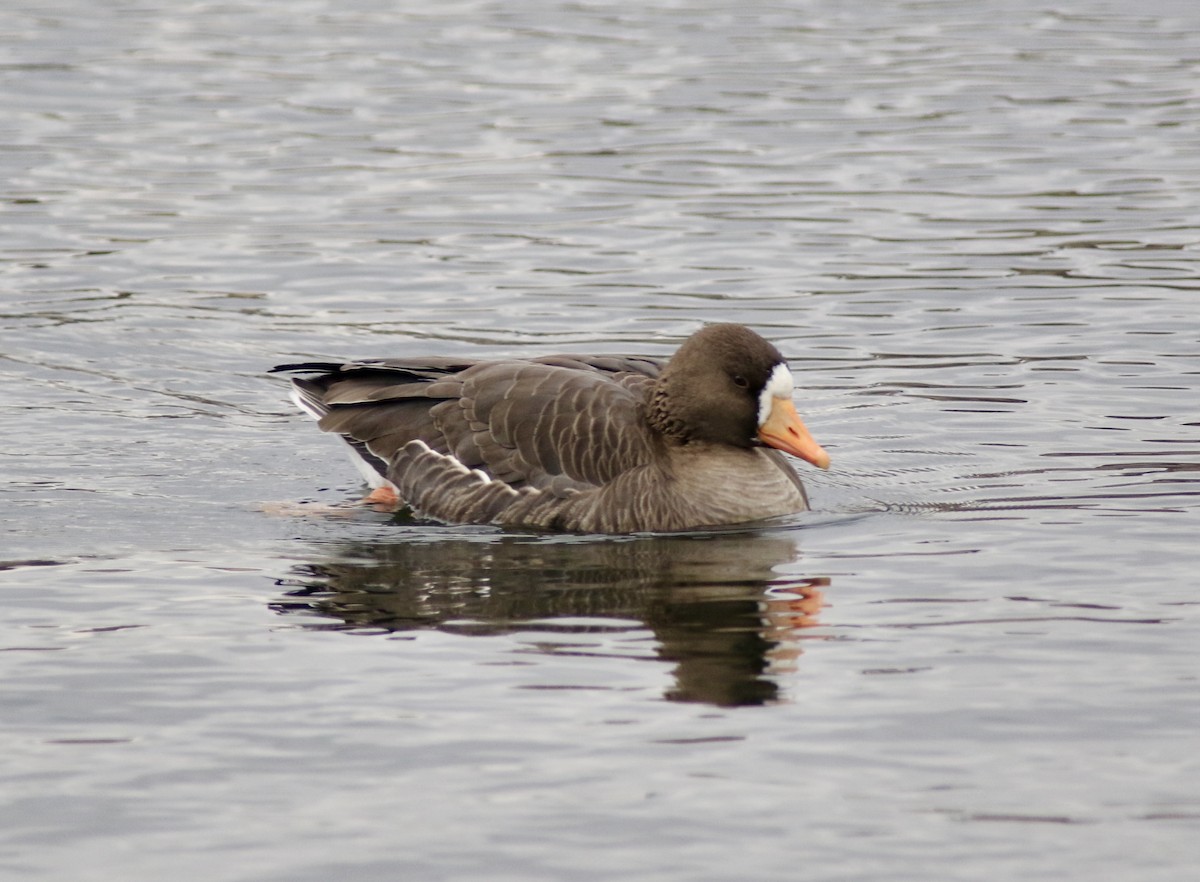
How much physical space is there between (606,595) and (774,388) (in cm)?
213

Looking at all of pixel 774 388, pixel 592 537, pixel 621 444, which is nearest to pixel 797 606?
pixel 592 537

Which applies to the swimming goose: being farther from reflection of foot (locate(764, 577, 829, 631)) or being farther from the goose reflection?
reflection of foot (locate(764, 577, 829, 631))

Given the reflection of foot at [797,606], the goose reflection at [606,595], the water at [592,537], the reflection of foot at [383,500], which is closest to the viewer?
the water at [592,537]

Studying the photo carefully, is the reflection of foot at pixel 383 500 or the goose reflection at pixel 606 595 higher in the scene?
the goose reflection at pixel 606 595

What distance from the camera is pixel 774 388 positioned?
1235 centimetres

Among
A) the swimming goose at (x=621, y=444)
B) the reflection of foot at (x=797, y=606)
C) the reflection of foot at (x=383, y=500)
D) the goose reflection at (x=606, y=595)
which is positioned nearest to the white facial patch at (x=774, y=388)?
the swimming goose at (x=621, y=444)

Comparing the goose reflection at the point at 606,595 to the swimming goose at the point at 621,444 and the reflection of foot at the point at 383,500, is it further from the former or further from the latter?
the reflection of foot at the point at 383,500

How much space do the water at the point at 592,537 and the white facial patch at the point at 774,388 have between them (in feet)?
2.76

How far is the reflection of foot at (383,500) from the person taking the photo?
13.4m

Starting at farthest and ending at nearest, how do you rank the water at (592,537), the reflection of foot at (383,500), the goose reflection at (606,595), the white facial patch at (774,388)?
the reflection of foot at (383,500) < the white facial patch at (774,388) < the goose reflection at (606,595) < the water at (592,537)

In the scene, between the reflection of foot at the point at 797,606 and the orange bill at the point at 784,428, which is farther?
the orange bill at the point at 784,428

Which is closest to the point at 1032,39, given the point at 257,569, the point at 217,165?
the point at 217,165

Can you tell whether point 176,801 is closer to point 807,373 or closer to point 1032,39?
point 807,373

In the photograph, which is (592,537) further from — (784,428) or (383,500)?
(383,500)
